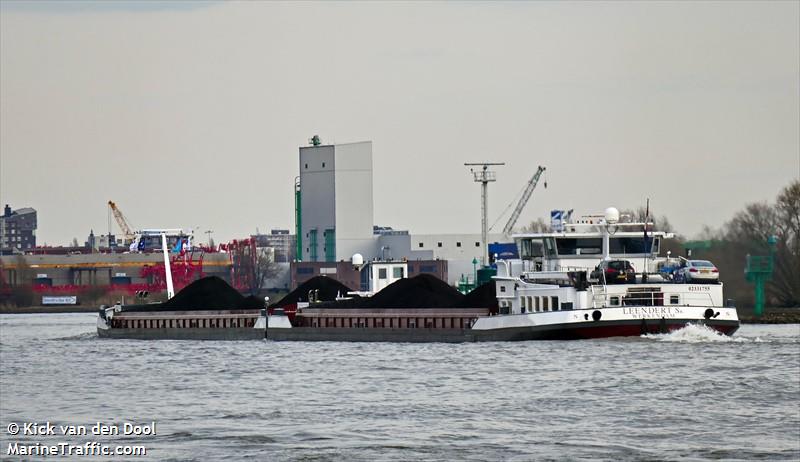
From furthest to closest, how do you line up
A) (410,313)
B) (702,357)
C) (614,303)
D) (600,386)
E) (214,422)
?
(410,313), (614,303), (702,357), (600,386), (214,422)

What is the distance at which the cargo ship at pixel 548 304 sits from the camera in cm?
6744

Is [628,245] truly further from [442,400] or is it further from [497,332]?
[442,400]

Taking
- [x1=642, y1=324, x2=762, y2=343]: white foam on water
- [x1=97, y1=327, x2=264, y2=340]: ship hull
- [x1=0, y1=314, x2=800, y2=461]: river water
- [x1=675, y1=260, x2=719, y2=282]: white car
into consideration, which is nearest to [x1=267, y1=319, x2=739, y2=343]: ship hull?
[x1=642, y1=324, x2=762, y2=343]: white foam on water

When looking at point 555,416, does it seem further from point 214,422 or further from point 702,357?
point 702,357

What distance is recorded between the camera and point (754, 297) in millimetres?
101312

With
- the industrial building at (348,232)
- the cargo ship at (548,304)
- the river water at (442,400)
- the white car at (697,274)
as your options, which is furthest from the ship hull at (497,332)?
the industrial building at (348,232)

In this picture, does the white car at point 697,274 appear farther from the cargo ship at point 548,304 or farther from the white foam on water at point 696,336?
the white foam on water at point 696,336

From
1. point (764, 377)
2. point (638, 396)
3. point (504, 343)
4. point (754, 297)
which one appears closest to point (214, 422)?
point (638, 396)

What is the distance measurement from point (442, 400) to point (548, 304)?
27926 mm

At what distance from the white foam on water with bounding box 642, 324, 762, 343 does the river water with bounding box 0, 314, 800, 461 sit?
0.10 m

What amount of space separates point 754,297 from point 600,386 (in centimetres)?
5656

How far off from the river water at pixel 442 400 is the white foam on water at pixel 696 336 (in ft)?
0.32

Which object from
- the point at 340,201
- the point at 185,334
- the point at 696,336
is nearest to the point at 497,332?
the point at 696,336

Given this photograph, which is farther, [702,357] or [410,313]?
[410,313]
